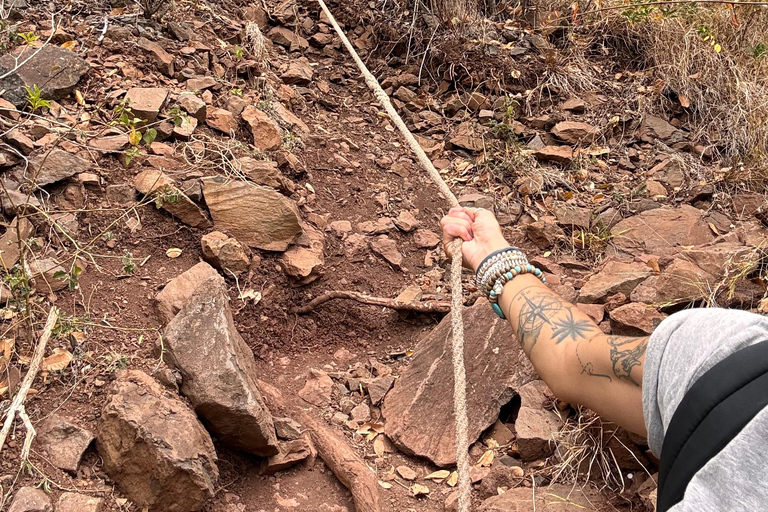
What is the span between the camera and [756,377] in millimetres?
819

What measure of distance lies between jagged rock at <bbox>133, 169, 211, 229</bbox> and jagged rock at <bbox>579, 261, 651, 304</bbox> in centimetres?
166

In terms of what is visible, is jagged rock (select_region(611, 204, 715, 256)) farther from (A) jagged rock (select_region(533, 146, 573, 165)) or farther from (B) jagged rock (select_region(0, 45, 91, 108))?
(B) jagged rock (select_region(0, 45, 91, 108))

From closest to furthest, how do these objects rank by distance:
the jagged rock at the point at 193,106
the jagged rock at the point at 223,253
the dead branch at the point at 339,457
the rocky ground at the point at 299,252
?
the rocky ground at the point at 299,252 < the dead branch at the point at 339,457 < the jagged rock at the point at 223,253 < the jagged rock at the point at 193,106

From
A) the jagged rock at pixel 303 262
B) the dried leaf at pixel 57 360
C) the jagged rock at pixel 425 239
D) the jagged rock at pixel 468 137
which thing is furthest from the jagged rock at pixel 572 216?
the dried leaf at pixel 57 360

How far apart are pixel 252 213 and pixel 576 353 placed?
6.18 feet

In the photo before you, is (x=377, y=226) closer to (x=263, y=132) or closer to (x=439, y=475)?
(x=263, y=132)

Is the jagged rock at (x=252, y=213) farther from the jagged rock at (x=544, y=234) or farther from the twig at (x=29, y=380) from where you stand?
the jagged rock at (x=544, y=234)

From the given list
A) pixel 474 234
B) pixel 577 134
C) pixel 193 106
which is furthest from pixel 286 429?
pixel 577 134

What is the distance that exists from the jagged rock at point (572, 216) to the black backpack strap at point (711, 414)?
259 centimetres

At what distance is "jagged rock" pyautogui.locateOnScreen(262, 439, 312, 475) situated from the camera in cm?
220

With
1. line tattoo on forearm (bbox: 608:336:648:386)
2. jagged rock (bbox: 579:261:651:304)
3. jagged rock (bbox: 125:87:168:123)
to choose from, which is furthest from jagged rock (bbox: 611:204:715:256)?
jagged rock (bbox: 125:87:168:123)

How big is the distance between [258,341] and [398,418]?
2.41ft

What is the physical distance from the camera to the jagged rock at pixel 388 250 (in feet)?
10.6

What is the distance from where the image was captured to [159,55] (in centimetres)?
344
